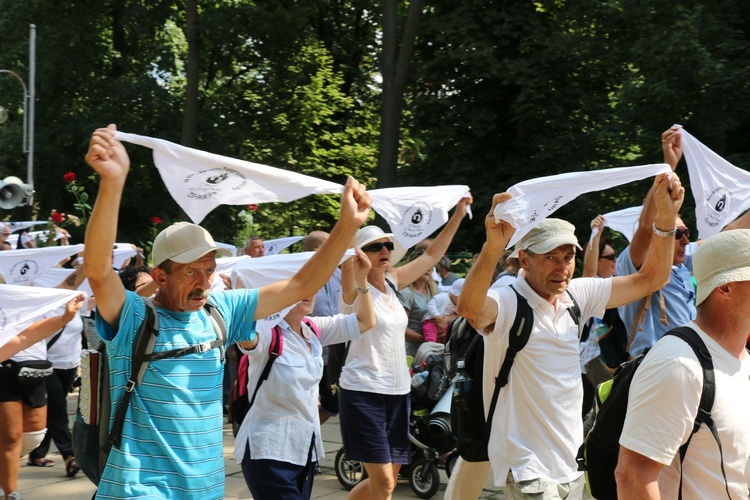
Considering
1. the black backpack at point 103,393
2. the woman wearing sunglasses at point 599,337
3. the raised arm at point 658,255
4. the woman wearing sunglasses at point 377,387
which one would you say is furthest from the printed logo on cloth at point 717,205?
the black backpack at point 103,393

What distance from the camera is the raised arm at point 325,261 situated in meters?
4.00

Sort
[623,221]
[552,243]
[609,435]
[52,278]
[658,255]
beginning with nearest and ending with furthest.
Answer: [609,435], [552,243], [658,255], [623,221], [52,278]

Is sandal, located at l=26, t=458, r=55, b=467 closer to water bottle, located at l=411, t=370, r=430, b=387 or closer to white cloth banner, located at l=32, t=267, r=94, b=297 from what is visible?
white cloth banner, located at l=32, t=267, r=94, b=297

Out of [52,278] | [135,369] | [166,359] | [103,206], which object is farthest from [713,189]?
[52,278]

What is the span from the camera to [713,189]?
6.61m

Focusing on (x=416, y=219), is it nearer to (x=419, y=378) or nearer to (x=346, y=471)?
(x=419, y=378)

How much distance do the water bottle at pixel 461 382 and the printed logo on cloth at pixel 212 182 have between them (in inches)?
58.6

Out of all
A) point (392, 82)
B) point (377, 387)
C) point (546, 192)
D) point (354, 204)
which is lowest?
point (377, 387)

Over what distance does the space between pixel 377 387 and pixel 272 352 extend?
1.24m

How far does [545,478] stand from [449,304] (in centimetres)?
565

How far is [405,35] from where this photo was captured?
64.8 ft

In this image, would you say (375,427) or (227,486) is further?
(227,486)

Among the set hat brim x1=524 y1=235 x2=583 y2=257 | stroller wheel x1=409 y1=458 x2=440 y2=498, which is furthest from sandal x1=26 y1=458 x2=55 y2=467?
hat brim x1=524 y1=235 x2=583 y2=257

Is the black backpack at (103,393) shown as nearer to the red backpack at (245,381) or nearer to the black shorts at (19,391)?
the red backpack at (245,381)
